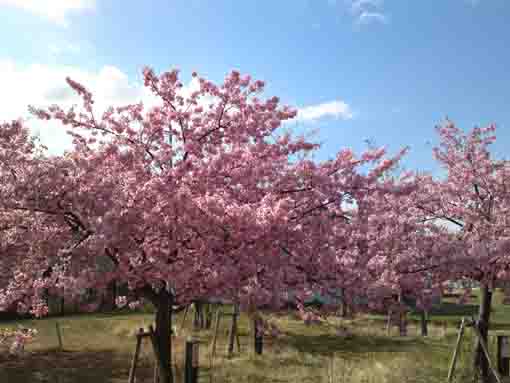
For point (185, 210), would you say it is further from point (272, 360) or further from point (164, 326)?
point (272, 360)

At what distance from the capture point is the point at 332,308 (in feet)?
28.9

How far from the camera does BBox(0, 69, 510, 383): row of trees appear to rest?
23.3 ft

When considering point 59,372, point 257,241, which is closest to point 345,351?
point 59,372

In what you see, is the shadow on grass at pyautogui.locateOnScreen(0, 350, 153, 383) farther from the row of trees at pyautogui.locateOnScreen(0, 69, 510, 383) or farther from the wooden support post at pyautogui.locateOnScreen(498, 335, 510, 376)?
the wooden support post at pyautogui.locateOnScreen(498, 335, 510, 376)

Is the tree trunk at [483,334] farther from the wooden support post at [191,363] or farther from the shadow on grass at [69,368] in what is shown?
the shadow on grass at [69,368]

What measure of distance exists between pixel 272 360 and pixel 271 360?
31 millimetres

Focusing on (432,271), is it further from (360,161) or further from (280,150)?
(280,150)

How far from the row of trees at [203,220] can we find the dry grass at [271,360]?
222cm

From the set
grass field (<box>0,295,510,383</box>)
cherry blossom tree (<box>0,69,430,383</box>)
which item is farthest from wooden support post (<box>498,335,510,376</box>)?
cherry blossom tree (<box>0,69,430,383</box>)


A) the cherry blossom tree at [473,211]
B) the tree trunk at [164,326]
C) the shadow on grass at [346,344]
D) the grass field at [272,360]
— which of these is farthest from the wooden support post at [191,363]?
the shadow on grass at [346,344]

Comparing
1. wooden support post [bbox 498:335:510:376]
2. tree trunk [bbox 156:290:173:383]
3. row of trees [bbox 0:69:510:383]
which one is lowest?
wooden support post [bbox 498:335:510:376]

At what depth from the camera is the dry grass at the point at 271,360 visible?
11.6m

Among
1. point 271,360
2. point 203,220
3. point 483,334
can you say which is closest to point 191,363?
point 203,220

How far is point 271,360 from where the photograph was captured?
44.7ft
